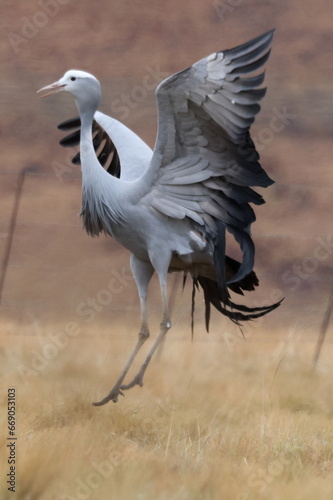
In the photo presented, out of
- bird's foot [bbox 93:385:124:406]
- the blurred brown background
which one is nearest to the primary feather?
bird's foot [bbox 93:385:124:406]

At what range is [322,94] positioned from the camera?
54.0 feet

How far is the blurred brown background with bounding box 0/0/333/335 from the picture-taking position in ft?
45.7

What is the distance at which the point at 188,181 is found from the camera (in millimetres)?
5691

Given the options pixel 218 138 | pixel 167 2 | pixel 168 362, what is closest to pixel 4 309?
pixel 168 362

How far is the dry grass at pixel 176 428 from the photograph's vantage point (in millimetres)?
4742

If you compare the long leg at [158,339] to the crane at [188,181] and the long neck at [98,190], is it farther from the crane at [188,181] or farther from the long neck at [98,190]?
the long neck at [98,190]

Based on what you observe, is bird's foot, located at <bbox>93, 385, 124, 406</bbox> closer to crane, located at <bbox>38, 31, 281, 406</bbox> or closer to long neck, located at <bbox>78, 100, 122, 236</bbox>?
crane, located at <bbox>38, 31, 281, 406</bbox>

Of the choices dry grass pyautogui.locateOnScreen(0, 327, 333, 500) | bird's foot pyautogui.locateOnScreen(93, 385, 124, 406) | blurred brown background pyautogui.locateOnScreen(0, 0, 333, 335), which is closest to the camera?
dry grass pyautogui.locateOnScreen(0, 327, 333, 500)

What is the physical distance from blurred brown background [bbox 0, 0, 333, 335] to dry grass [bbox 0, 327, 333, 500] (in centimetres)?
549

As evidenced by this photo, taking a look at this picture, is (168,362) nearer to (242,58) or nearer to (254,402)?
(254,402)

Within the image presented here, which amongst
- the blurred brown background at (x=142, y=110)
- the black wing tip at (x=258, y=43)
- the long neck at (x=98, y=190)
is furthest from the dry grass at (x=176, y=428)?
the blurred brown background at (x=142, y=110)

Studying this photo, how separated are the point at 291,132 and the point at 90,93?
1052cm

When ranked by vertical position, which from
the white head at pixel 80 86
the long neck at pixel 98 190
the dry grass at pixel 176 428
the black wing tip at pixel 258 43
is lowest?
the dry grass at pixel 176 428

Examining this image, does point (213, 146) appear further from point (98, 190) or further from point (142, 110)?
point (142, 110)
